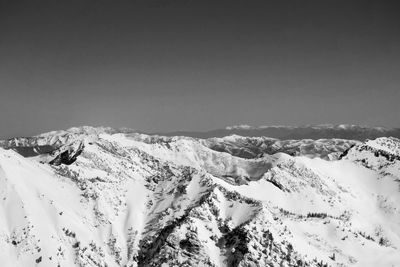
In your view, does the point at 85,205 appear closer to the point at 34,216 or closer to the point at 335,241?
the point at 34,216

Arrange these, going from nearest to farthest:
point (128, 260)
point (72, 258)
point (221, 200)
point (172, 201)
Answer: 1. point (72, 258)
2. point (128, 260)
3. point (221, 200)
4. point (172, 201)

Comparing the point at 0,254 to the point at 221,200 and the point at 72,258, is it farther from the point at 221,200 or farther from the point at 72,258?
the point at 221,200

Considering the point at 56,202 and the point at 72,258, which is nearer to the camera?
the point at 72,258

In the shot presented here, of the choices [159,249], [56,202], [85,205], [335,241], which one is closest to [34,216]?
[56,202]

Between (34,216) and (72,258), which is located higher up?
(34,216)

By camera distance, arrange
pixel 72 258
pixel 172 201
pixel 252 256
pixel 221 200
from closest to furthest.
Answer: pixel 252 256
pixel 72 258
pixel 221 200
pixel 172 201

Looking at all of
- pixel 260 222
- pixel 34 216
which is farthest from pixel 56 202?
pixel 260 222

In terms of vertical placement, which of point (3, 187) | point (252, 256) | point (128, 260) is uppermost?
point (3, 187)

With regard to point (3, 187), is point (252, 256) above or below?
below

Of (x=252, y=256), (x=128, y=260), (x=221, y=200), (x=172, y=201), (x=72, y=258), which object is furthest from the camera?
(x=172, y=201)
